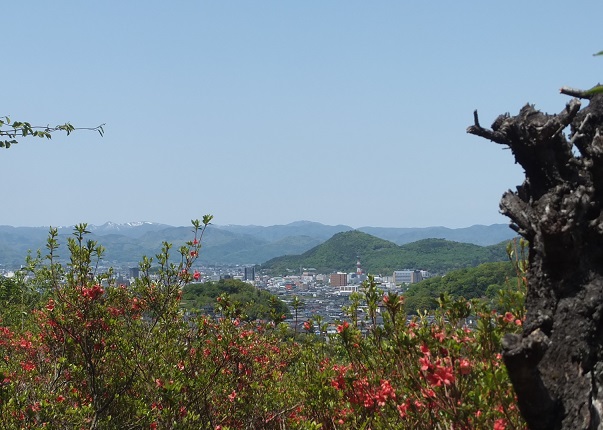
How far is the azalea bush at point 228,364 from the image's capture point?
350cm

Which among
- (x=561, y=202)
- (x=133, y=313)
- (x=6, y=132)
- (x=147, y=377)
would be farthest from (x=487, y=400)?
(x=6, y=132)

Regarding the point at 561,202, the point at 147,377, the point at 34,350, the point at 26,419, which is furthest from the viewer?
the point at 34,350

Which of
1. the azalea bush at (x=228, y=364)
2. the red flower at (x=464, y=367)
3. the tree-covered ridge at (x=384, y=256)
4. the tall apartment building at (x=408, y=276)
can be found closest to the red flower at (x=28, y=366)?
the azalea bush at (x=228, y=364)

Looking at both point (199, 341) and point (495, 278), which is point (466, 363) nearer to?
point (199, 341)

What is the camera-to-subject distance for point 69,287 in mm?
4883

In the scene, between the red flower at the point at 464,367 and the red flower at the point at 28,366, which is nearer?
the red flower at the point at 464,367

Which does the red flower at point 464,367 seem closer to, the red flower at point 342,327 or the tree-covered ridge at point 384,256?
the red flower at point 342,327

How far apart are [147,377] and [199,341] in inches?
26.0

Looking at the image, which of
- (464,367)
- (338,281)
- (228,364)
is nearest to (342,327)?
(464,367)

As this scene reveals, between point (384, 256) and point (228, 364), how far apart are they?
14882cm

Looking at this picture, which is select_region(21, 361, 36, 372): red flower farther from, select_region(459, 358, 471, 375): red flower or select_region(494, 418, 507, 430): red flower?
select_region(494, 418, 507, 430): red flower

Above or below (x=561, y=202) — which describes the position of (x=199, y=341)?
below

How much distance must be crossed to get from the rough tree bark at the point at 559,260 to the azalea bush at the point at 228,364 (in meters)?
0.27

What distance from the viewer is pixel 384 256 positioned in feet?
500
